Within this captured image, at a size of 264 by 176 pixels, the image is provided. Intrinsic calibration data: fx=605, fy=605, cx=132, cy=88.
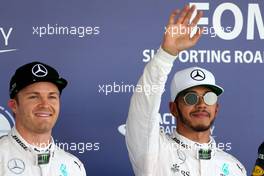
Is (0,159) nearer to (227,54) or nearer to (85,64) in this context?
(85,64)

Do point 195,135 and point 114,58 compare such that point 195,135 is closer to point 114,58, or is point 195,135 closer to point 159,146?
point 159,146

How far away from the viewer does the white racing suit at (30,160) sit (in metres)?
2.30

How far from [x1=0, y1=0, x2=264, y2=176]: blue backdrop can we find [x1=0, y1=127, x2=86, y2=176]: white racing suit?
2.44 ft

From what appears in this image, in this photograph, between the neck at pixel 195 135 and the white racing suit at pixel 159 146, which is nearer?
the white racing suit at pixel 159 146

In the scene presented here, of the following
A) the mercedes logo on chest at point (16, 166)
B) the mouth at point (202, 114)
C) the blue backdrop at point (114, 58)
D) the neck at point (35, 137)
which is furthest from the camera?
the blue backdrop at point (114, 58)

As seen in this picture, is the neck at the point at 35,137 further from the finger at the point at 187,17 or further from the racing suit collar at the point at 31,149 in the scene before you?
the finger at the point at 187,17

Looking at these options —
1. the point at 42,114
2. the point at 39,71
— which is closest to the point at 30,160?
the point at 42,114

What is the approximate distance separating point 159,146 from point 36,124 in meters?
0.53

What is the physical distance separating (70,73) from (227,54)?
0.84 m

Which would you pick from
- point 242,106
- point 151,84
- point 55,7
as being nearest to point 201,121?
point 151,84

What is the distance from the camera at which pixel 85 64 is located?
318 cm

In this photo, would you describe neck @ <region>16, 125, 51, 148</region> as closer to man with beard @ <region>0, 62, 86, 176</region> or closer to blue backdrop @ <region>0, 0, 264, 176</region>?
man with beard @ <region>0, 62, 86, 176</region>

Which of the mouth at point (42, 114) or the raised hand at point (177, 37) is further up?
the raised hand at point (177, 37)

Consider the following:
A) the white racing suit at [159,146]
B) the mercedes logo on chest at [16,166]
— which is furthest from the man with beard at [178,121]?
the mercedes logo on chest at [16,166]
